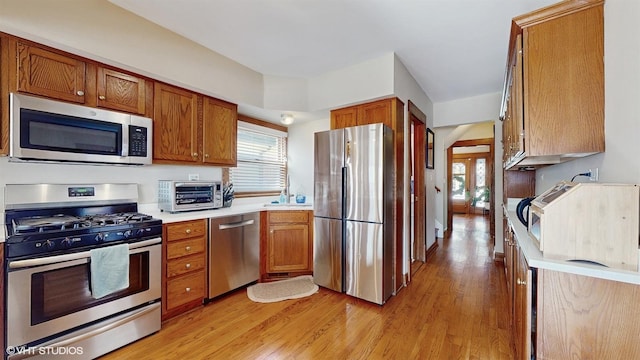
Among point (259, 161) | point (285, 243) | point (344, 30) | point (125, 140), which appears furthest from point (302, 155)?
point (125, 140)

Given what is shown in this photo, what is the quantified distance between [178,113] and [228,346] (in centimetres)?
214

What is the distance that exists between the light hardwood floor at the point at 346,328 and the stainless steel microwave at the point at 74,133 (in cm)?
147

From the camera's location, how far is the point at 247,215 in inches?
116

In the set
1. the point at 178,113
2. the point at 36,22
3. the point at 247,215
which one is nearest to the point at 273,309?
the point at 247,215

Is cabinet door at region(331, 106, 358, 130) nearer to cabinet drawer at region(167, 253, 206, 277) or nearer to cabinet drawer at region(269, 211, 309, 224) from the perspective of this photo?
cabinet drawer at region(269, 211, 309, 224)

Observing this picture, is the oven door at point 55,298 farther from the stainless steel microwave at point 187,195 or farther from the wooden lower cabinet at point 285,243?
the wooden lower cabinet at point 285,243

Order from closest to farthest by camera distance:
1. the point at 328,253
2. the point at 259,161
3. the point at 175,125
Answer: the point at 175,125, the point at 328,253, the point at 259,161

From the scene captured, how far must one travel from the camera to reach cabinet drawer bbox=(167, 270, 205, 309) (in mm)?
2309

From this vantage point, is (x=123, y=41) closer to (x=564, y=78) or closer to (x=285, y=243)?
(x=285, y=243)

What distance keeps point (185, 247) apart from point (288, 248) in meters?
1.20

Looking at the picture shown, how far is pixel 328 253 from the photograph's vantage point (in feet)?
9.64

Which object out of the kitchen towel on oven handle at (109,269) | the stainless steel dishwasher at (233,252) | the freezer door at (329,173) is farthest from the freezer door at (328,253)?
the kitchen towel on oven handle at (109,269)

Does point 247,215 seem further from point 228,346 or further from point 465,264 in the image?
point 465,264

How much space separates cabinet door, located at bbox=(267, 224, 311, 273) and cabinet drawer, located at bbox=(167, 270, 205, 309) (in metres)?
0.84
